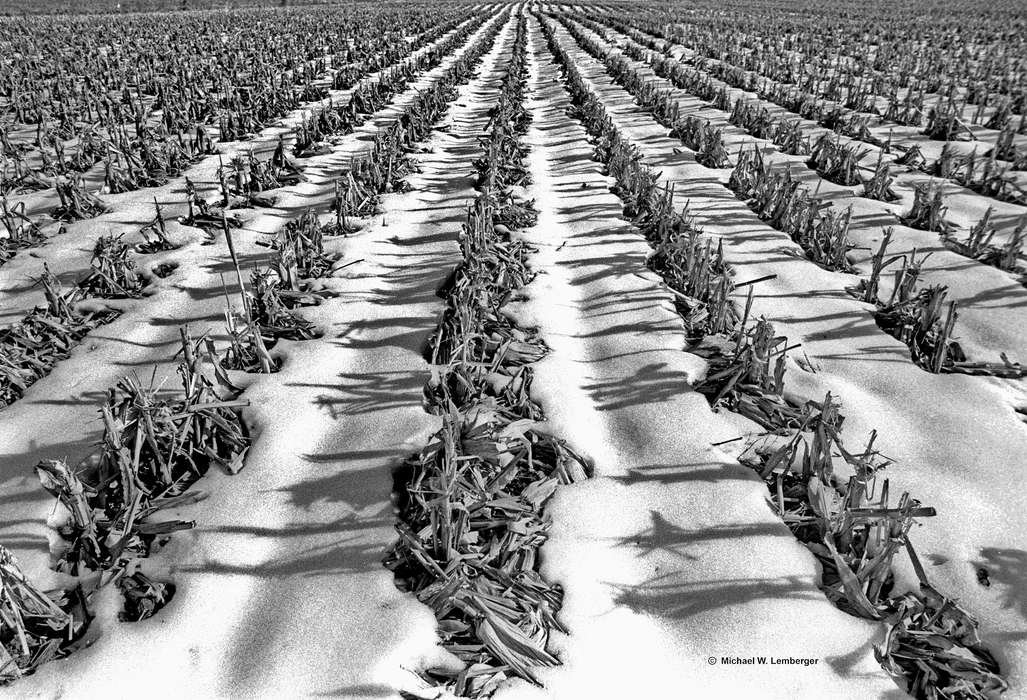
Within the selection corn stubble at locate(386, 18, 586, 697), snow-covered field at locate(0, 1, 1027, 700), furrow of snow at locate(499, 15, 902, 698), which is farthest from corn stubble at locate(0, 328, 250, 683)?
furrow of snow at locate(499, 15, 902, 698)

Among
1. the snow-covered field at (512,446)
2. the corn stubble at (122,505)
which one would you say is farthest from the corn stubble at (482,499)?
the corn stubble at (122,505)

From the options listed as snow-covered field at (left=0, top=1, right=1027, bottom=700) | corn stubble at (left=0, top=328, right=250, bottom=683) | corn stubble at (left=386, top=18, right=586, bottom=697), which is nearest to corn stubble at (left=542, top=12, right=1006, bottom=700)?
snow-covered field at (left=0, top=1, right=1027, bottom=700)

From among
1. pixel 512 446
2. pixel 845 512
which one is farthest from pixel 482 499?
pixel 845 512

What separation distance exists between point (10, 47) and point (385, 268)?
1664 centimetres

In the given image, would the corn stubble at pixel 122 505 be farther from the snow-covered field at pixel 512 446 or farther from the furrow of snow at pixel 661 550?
the furrow of snow at pixel 661 550

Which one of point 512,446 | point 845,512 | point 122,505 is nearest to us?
point 845,512

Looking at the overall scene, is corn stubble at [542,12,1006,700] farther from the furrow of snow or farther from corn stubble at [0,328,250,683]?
corn stubble at [0,328,250,683]

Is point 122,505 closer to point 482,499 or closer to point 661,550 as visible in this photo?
point 482,499

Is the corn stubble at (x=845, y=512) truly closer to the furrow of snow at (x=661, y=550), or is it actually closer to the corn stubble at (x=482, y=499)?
the furrow of snow at (x=661, y=550)

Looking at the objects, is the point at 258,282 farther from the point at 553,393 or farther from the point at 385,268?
the point at 553,393

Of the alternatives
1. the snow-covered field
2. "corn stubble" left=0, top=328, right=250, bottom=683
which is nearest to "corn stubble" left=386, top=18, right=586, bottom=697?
the snow-covered field

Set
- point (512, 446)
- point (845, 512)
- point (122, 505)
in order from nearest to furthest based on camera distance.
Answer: point (845, 512), point (122, 505), point (512, 446)

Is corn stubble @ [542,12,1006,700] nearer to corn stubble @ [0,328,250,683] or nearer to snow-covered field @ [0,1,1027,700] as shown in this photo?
snow-covered field @ [0,1,1027,700]

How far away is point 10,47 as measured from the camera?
15.0 metres
